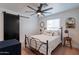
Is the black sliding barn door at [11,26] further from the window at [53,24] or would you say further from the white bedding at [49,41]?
the window at [53,24]

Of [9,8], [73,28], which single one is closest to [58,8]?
[73,28]

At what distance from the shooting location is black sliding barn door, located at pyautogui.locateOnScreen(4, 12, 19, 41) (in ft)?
4.31

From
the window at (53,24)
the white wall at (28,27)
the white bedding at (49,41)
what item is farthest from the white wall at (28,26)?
the window at (53,24)

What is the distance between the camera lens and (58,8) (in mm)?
1406

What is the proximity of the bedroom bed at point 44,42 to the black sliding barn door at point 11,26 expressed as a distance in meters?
0.22

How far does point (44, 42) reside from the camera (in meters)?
1.36

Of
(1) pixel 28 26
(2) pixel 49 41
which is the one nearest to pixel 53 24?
(2) pixel 49 41

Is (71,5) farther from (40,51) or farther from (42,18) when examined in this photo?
(40,51)

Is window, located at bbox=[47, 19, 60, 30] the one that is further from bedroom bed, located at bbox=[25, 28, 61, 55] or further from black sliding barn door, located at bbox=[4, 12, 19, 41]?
black sliding barn door, located at bbox=[4, 12, 19, 41]

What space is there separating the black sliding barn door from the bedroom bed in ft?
0.71

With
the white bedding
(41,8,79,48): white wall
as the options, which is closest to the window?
(41,8,79,48): white wall

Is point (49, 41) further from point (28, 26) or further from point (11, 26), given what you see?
point (11, 26)

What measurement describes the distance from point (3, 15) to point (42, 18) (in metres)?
0.63

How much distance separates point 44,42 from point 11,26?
0.60m
